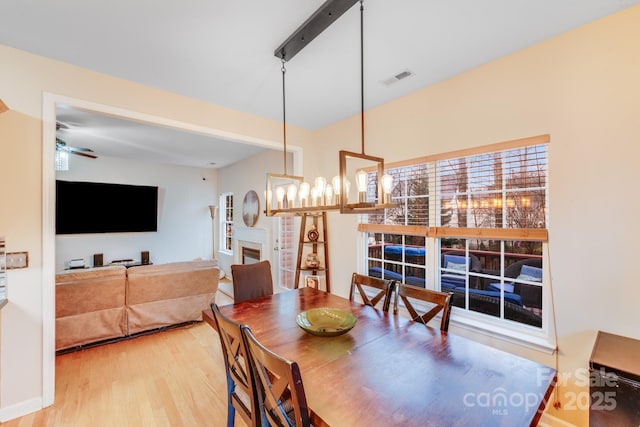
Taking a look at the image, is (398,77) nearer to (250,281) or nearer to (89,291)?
(250,281)

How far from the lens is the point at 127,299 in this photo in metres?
3.23

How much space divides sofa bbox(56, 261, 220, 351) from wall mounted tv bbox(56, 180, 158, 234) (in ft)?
7.77

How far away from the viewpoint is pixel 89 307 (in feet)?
9.84

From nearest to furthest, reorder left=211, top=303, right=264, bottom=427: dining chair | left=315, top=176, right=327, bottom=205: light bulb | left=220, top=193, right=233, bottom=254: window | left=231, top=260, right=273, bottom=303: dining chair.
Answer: left=211, top=303, right=264, bottom=427: dining chair < left=315, top=176, right=327, bottom=205: light bulb < left=231, top=260, right=273, bottom=303: dining chair < left=220, top=193, right=233, bottom=254: window

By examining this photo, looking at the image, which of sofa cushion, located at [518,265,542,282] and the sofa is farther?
the sofa

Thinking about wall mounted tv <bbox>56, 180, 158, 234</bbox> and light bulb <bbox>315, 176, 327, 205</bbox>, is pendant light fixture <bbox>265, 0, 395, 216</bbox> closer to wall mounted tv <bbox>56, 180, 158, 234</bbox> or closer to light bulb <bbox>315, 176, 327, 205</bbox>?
light bulb <bbox>315, 176, 327, 205</bbox>

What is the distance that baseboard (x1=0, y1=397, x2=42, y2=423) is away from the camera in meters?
1.99

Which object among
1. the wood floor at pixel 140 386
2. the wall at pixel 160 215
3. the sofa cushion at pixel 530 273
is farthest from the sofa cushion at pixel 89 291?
the sofa cushion at pixel 530 273

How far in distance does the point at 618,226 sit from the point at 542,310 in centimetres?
73

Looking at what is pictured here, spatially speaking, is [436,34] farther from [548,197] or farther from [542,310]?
[542,310]

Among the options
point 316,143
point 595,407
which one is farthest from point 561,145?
point 316,143

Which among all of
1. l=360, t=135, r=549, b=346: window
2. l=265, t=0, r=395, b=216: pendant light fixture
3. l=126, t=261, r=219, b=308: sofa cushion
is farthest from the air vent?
l=126, t=261, r=219, b=308: sofa cushion

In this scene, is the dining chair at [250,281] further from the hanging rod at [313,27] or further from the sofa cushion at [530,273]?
the sofa cushion at [530,273]

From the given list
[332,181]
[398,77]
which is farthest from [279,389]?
[398,77]
